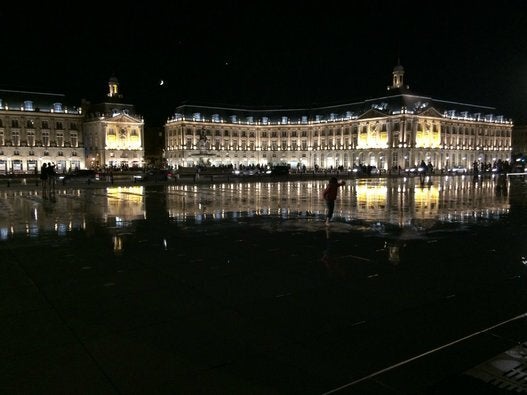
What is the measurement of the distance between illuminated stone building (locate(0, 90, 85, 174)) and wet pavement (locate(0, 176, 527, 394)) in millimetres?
94924

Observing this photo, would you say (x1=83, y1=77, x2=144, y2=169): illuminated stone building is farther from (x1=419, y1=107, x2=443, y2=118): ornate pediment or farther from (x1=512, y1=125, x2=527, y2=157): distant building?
(x1=512, y1=125, x2=527, y2=157): distant building

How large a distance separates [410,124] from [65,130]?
8017 cm

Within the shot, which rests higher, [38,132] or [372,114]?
[372,114]

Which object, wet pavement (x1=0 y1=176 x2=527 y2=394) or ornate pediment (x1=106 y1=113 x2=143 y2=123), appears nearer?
wet pavement (x1=0 y1=176 x2=527 y2=394)

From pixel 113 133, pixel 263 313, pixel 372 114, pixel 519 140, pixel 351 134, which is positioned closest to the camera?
pixel 263 313

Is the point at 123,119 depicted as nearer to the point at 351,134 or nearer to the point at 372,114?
the point at 351,134

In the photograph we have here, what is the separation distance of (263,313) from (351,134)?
401 feet

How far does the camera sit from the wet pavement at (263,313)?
4574 millimetres

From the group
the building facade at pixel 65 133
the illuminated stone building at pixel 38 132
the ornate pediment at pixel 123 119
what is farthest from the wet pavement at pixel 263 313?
the ornate pediment at pixel 123 119

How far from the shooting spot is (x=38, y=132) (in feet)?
340

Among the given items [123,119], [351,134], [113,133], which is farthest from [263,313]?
[351,134]

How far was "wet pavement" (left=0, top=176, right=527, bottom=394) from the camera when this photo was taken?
4574 millimetres

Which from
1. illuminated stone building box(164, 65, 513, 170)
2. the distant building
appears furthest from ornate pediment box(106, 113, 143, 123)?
the distant building

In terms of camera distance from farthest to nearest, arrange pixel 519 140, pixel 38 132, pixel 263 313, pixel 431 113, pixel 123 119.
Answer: pixel 519 140
pixel 431 113
pixel 123 119
pixel 38 132
pixel 263 313
